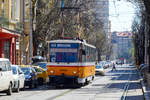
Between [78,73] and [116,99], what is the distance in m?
8.43

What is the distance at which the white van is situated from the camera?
2230 cm

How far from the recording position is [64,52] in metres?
30.2

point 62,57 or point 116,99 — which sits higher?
point 62,57

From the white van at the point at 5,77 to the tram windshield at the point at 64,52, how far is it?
6376 mm

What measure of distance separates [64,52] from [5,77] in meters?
7.98

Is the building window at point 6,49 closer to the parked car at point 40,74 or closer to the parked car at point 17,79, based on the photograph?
the parked car at point 40,74

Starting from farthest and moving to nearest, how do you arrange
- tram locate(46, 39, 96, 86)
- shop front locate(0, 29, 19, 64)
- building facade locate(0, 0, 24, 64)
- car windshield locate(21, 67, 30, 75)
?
shop front locate(0, 29, 19, 64) < building facade locate(0, 0, 24, 64) < car windshield locate(21, 67, 30, 75) < tram locate(46, 39, 96, 86)

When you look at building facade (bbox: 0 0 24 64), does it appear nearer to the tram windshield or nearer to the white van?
the tram windshield

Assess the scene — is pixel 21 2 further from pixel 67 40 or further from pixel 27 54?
pixel 67 40

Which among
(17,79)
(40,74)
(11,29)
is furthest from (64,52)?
(11,29)

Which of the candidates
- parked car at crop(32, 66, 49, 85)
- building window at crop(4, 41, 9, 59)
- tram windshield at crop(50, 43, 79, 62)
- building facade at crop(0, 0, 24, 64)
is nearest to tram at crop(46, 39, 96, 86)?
tram windshield at crop(50, 43, 79, 62)

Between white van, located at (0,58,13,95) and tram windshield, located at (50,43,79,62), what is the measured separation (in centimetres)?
638

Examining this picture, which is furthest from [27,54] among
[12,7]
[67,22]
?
[12,7]

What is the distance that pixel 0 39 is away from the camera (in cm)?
4147
